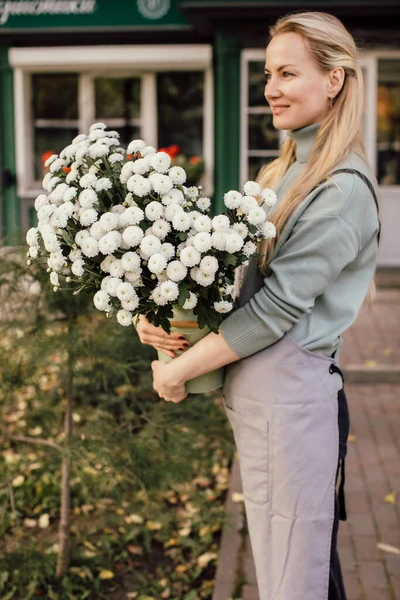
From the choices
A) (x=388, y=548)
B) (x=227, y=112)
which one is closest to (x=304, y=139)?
(x=388, y=548)

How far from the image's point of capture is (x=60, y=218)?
1916mm

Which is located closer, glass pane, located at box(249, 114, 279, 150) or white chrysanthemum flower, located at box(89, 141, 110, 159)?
white chrysanthemum flower, located at box(89, 141, 110, 159)

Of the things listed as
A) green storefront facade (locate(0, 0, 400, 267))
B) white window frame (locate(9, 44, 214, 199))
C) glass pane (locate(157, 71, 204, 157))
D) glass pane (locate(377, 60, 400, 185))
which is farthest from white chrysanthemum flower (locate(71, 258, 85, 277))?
glass pane (locate(157, 71, 204, 157))

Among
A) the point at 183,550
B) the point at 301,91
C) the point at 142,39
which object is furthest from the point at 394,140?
the point at 301,91

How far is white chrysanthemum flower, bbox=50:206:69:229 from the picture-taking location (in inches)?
75.3

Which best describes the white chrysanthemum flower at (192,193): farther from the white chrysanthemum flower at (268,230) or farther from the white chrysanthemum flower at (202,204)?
the white chrysanthemum flower at (268,230)

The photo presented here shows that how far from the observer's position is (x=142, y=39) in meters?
10.4

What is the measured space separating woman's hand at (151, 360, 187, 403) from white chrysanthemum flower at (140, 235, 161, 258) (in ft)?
1.39

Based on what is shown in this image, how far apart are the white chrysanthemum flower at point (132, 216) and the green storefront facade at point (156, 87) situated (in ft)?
26.9

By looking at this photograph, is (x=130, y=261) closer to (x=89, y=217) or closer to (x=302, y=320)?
(x=89, y=217)

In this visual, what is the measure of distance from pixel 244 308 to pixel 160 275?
270 millimetres

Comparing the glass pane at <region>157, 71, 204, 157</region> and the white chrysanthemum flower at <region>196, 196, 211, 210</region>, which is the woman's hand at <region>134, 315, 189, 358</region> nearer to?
the white chrysanthemum flower at <region>196, 196, 211, 210</region>

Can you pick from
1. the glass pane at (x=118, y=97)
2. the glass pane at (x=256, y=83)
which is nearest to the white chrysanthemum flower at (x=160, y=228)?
the glass pane at (x=256, y=83)

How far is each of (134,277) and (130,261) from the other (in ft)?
0.17
